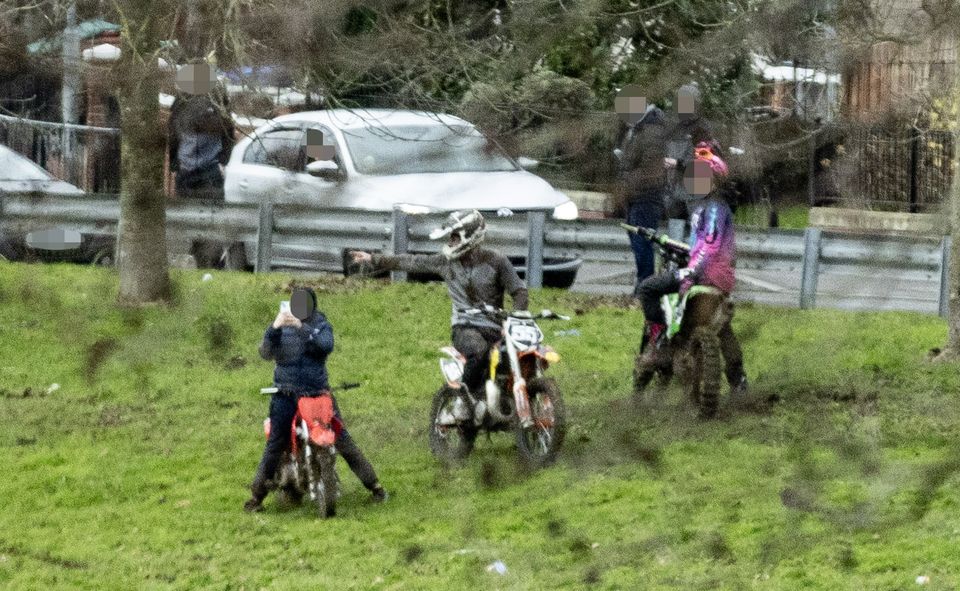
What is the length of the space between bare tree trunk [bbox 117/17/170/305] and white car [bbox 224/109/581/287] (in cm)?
9

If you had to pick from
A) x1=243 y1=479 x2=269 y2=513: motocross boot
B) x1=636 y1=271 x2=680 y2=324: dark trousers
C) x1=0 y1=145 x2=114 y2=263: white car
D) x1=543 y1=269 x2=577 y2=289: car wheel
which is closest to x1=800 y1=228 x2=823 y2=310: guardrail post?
x1=0 y1=145 x2=114 y2=263: white car

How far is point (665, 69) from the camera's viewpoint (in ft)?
7.73

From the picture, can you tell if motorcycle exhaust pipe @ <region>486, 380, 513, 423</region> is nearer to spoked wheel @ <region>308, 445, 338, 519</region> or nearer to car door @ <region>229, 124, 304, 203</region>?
spoked wheel @ <region>308, 445, 338, 519</region>

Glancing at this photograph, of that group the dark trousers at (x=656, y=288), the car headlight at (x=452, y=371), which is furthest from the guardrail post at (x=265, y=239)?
the car headlight at (x=452, y=371)

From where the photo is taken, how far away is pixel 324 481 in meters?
8.91

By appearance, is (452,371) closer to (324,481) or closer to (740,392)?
(324,481)

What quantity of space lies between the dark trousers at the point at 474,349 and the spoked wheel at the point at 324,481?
1023mm

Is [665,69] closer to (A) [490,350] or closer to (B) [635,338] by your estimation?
(A) [490,350]

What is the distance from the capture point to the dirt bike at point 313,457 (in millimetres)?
8898

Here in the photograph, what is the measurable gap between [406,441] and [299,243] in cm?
674

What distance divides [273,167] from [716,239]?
737mm

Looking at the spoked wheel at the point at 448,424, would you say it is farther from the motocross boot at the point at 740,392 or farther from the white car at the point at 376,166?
the white car at the point at 376,166

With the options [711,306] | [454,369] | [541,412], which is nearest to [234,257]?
[711,306]

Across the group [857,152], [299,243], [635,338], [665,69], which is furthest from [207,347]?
[635,338]
